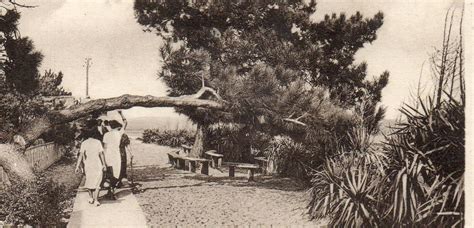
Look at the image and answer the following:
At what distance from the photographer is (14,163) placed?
674 centimetres

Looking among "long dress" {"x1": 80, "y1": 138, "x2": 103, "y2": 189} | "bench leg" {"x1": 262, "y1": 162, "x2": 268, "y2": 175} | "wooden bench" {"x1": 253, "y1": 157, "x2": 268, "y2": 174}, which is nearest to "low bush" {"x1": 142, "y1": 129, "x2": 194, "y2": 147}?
"wooden bench" {"x1": 253, "y1": 157, "x2": 268, "y2": 174}

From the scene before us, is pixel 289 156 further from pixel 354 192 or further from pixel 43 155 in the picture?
pixel 43 155

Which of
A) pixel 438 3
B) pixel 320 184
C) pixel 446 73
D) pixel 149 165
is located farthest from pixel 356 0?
pixel 149 165

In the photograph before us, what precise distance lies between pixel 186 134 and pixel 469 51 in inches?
326

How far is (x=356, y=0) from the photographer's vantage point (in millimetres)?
7645

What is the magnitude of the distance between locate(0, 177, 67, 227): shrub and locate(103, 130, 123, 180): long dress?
5.84 feet

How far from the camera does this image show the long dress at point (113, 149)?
7.88 meters

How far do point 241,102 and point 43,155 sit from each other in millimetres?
3497

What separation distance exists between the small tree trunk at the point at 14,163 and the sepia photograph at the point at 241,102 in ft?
0.08

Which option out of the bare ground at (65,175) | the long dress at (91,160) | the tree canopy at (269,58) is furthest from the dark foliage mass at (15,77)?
the tree canopy at (269,58)

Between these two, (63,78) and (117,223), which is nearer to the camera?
(117,223)

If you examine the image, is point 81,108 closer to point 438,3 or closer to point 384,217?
point 384,217

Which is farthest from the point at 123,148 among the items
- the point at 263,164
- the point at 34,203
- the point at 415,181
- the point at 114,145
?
the point at 415,181

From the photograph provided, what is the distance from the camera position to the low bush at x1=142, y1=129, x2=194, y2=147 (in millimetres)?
12040
